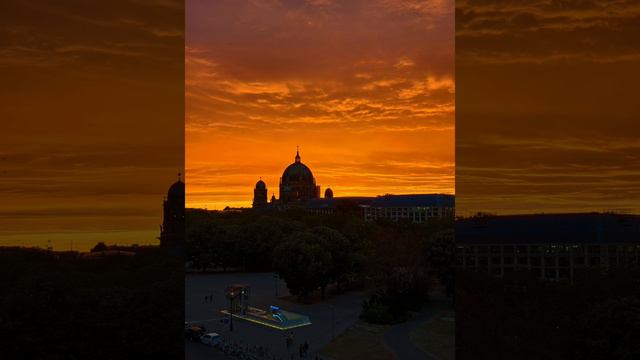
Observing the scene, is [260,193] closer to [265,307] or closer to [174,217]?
[265,307]

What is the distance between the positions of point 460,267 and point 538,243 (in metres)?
4.06

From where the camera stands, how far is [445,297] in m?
42.0

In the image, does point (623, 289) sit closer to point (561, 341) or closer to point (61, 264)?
point (561, 341)

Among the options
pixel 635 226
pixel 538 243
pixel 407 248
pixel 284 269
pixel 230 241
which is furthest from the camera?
pixel 230 241

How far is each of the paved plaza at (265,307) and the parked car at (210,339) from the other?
1.37ft

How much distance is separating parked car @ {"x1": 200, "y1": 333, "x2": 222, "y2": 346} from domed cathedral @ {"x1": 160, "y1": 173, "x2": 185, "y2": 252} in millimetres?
6724

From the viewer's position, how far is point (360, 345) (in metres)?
29.6

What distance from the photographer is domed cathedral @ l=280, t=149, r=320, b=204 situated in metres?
127

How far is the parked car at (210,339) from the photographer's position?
3070 centimetres

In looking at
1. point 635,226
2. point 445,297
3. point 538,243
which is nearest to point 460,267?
point 538,243

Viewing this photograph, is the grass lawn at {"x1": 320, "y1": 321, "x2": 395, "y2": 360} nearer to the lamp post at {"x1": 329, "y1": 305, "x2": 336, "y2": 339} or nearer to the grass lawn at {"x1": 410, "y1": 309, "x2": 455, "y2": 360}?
the lamp post at {"x1": 329, "y1": 305, "x2": 336, "y2": 339}

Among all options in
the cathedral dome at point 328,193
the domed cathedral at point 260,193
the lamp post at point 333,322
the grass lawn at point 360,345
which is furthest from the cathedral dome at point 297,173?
the grass lawn at point 360,345

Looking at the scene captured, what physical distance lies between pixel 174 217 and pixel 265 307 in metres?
17.1

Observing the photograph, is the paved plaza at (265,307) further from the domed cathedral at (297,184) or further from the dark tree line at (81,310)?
the domed cathedral at (297,184)
